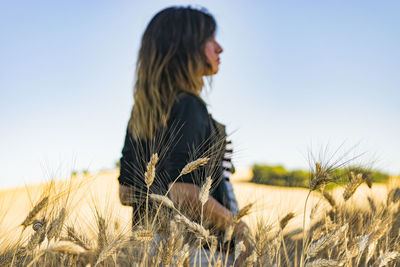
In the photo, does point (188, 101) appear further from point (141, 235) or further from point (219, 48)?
point (141, 235)

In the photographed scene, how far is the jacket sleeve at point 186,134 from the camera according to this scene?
1.79 meters

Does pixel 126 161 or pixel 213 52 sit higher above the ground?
pixel 213 52

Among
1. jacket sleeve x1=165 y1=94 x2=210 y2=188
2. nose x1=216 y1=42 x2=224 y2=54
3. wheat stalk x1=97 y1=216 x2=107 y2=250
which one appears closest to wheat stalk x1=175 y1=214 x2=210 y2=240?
wheat stalk x1=97 y1=216 x2=107 y2=250

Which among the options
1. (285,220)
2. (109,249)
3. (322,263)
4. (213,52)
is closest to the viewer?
(109,249)

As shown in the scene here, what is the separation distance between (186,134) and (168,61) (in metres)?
0.58

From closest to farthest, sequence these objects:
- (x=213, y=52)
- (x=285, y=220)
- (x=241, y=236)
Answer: (x=285, y=220) → (x=241, y=236) → (x=213, y=52)

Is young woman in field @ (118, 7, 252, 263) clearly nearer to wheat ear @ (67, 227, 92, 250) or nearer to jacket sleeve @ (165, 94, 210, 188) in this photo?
jacket sleeve @ (165, 94, 210, 188)

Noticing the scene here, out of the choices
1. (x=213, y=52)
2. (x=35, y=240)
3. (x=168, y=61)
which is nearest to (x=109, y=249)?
(x=35, y=240)

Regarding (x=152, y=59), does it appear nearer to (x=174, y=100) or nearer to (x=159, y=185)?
(x=174, y=100)

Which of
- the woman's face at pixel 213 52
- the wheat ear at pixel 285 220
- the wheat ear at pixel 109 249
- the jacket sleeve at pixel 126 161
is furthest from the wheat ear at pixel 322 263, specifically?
the woman's face at pixel 213 52

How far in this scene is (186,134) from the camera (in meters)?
1.83

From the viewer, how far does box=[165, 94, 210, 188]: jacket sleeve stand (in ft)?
5.88

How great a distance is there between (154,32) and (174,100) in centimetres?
55

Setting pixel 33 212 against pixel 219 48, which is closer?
pixel 33 212
